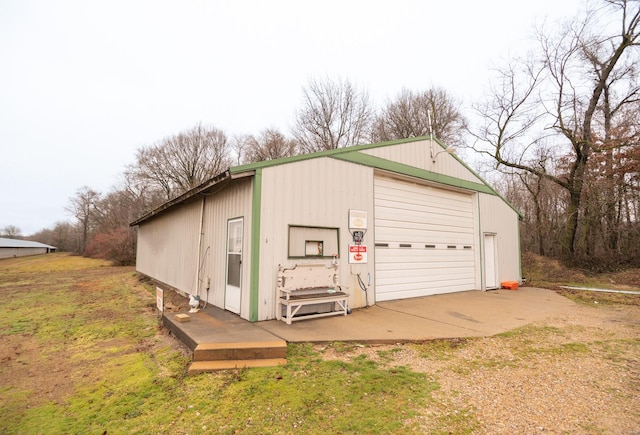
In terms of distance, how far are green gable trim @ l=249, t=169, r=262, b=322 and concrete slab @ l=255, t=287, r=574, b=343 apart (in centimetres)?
34

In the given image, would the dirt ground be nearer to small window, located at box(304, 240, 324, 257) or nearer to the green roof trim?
small window, located at box(304, 240, 324, 257)

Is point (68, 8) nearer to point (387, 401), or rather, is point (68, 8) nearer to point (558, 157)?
point (387, 401)

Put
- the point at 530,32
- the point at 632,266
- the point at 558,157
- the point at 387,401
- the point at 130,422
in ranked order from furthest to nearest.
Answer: the point at 558,157
the point at 530,32
the point at 632,266
the point at 387,401
the point at 130,422

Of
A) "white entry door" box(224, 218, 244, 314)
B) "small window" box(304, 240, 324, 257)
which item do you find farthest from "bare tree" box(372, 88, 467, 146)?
"white entry door" box(224, 218, 244, 314)

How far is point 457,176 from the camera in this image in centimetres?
1025

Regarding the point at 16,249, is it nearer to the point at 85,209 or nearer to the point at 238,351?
the point at 85,209

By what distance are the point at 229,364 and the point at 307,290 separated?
2.47 metres

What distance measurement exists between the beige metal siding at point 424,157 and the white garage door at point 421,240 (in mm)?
621

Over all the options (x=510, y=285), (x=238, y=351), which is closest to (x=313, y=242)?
(x=238, y=351)

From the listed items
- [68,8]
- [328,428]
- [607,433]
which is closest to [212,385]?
[328,428]

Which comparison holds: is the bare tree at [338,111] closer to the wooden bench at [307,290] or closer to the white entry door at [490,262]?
the white entry door at [490,262]

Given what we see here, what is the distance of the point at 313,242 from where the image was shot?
6457mm

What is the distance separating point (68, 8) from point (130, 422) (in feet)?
30.3

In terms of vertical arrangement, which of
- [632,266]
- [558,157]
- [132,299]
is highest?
[558,157]
